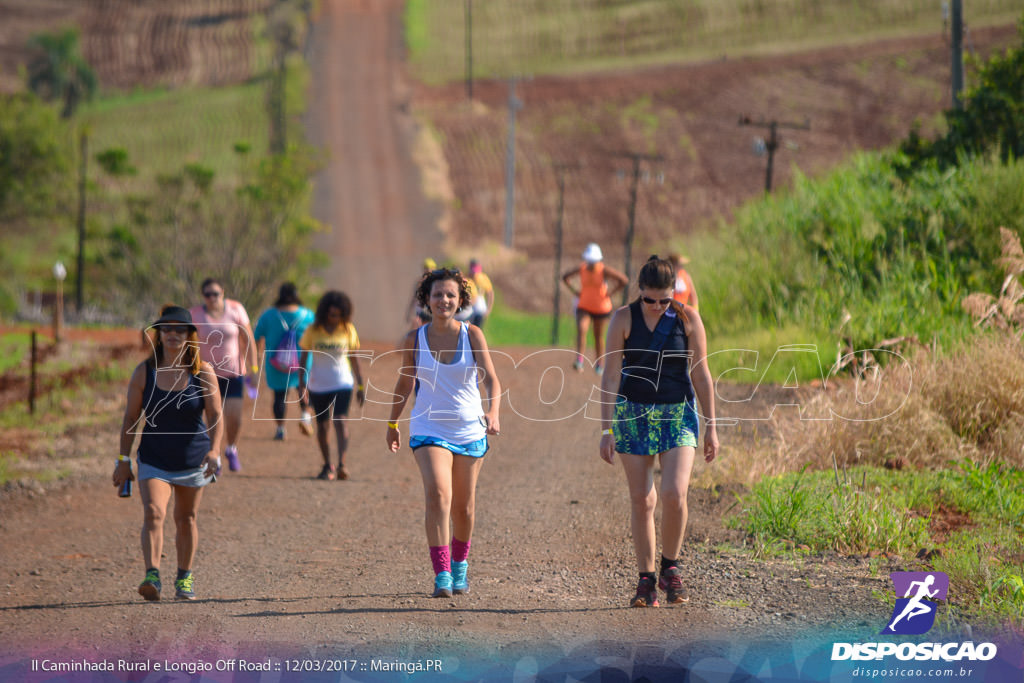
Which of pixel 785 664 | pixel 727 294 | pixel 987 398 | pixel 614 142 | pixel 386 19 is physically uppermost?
pixel 386 19

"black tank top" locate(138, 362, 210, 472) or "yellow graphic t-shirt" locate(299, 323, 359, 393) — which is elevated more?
"yellow graphic t-shirt" locate(299, 323, 359, 393)

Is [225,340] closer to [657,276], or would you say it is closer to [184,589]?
[184,589]

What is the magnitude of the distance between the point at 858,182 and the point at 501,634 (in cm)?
1736

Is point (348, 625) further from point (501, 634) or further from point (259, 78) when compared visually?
point (259, 78)

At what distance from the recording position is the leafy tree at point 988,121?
18.9 metres

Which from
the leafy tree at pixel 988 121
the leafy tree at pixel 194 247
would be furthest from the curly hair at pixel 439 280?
the leafy tree at pixel 194 247

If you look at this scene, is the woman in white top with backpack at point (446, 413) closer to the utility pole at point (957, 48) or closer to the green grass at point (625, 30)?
the utility pole at point (957, 48)

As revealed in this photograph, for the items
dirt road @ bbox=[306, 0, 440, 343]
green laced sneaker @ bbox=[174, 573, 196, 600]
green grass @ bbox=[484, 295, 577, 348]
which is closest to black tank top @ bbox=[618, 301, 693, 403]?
green laced sneaker @ bbox=[174, 573, 196, 600]

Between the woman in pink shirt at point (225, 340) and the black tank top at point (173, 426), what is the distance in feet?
12.1

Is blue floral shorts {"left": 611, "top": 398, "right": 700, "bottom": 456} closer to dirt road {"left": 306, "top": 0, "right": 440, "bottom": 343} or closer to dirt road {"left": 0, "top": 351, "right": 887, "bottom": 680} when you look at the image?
dirt road {"left": 0, "top": 351, "right": 887, "bottom": 680}

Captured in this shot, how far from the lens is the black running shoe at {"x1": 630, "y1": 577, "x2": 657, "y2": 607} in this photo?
20.5ft

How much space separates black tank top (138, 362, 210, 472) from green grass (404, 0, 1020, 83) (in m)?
80.1

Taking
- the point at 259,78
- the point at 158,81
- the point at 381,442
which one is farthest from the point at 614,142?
the point at 381,442

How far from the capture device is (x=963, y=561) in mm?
6508
